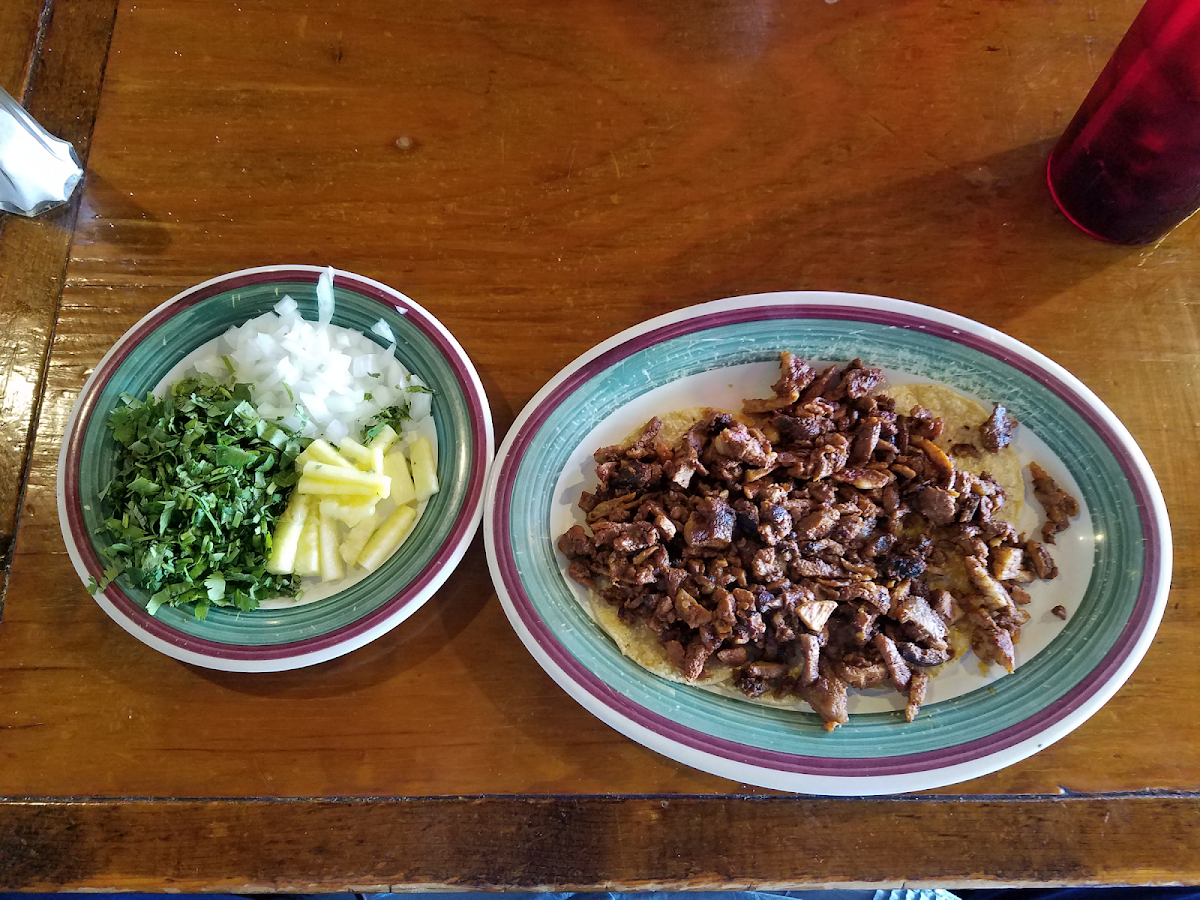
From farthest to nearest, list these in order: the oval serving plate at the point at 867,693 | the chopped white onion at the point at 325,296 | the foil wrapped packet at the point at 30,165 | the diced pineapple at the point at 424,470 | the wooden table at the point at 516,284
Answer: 1. the foil wrapped packet at the point at 30,165
2. the chopped white onion at the point at 325,296
3. the diced pineapple at the point at 424,470
4. the wooden table at the point at 516,284
5. the oval serving plate at the point at 867,693

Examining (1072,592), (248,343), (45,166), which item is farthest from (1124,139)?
(45,166)

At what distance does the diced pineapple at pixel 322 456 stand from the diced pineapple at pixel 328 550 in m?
0.13

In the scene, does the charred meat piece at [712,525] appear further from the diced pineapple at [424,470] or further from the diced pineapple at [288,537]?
the diced pineapple at [288,537]

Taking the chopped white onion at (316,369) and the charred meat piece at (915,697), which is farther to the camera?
the chopped white onion at (316,369)

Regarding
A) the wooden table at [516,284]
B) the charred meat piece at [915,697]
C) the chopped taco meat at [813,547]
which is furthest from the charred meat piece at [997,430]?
the charred meat piece at [915,697]

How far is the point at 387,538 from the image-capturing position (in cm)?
180

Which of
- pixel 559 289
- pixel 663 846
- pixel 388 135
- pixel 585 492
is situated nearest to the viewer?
pixel 663 846

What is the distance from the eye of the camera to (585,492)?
186cm

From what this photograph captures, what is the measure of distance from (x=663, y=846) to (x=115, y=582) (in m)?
1.37

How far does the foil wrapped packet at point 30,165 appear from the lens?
6.72 ft

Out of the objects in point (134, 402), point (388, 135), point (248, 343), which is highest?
point (388, 135)

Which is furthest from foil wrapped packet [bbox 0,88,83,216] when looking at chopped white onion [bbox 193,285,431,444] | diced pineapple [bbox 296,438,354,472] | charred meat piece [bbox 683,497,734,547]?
charred meat piece [bbox 683,497,734,547]

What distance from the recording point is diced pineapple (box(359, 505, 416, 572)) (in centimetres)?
179

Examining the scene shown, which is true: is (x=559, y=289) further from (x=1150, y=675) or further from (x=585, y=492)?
(x=1150, y=675)
